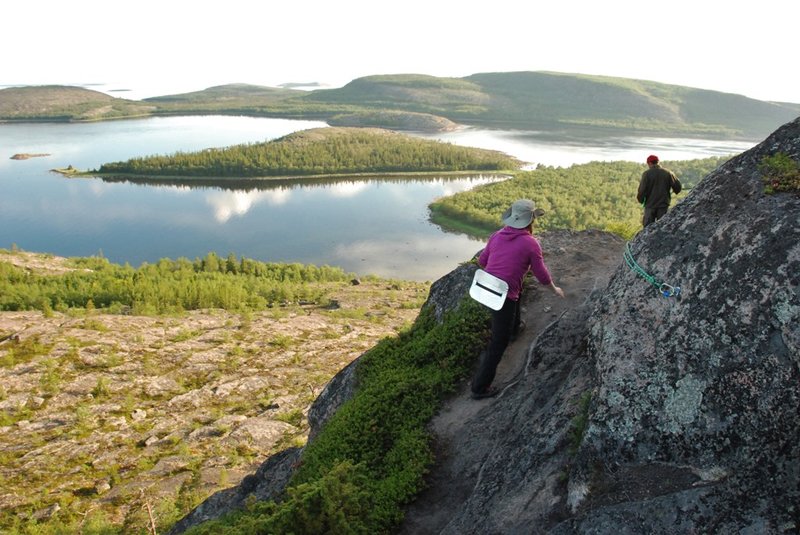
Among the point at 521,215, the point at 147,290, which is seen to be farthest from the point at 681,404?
the point at 147,290

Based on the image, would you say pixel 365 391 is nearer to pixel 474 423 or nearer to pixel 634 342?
pixel 474 423

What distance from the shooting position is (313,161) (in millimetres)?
111688

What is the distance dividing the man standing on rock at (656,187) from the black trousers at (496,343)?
6201 millimetres

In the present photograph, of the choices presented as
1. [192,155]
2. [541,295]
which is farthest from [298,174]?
[541,295]

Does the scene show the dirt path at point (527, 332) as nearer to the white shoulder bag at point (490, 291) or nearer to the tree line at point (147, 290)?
the white shoulder bag at point (490, 291)

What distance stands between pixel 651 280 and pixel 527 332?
3754 mm

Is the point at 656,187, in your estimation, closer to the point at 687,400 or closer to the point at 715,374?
the point at 715,374

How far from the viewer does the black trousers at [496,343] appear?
8031 millimetres

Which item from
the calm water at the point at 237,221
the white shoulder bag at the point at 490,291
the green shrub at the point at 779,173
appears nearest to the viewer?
the green shrub at the point at 779,173

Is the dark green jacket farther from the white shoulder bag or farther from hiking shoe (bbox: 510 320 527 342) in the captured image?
the white shoulder bag

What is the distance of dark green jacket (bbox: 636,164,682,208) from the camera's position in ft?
40.4

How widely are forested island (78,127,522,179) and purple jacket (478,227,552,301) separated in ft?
334

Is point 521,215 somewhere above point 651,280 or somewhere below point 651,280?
above

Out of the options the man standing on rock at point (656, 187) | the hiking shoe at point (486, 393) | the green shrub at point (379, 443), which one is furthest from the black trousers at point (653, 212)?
the hiking shoe at point (486, 393)
